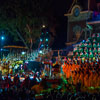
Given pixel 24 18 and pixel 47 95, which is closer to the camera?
pixel 47 95

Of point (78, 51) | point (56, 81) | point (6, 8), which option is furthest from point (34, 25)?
point (56, 81)

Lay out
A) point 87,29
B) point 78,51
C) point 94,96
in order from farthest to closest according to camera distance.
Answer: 1. point 87,29
2. point 78,51
3. point 94,96

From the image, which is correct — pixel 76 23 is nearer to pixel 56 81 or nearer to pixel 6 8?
pixel 6 8

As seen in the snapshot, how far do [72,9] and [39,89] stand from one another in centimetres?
2105

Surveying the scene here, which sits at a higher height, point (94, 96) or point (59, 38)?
point (59, 38)

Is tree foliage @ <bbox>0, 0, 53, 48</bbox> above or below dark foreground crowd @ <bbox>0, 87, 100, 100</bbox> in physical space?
above

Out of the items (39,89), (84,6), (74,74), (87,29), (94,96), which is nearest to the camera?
(94,96)

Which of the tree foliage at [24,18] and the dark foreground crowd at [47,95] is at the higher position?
the tree foliage at [24,18]

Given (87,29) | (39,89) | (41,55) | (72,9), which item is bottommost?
(39,89)

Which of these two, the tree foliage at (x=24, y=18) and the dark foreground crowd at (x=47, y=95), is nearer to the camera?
the dark foreground crowd at (x=47, y=95)

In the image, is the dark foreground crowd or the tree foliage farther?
the tree foliage

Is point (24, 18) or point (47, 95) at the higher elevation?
point (24, 18)

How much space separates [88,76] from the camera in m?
11.1

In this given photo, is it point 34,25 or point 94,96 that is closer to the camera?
point 94,96
